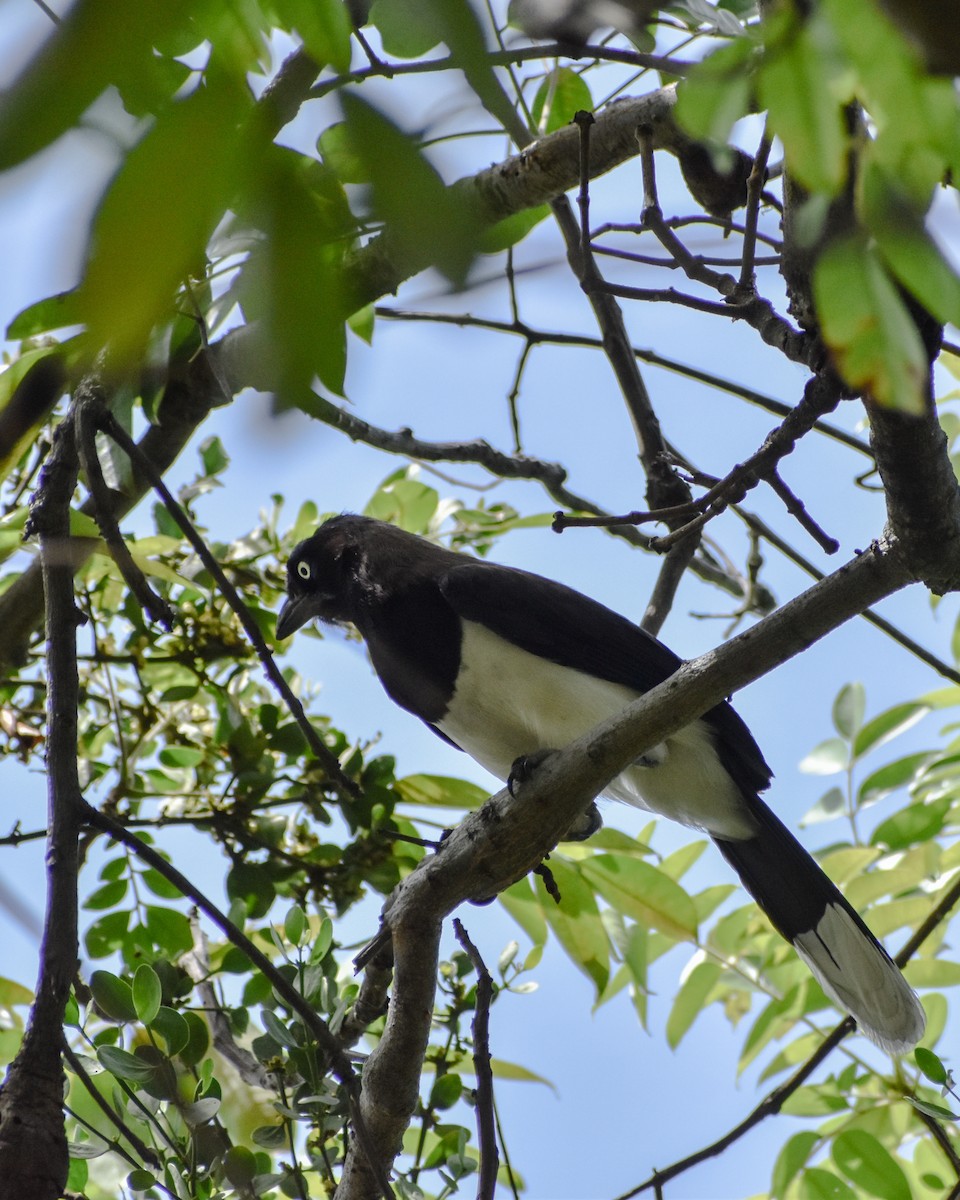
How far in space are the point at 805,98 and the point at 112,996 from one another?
2091 mm

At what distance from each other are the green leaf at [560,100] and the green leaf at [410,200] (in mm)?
3048

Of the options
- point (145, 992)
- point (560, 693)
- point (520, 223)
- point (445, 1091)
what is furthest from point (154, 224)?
point (560, 693)

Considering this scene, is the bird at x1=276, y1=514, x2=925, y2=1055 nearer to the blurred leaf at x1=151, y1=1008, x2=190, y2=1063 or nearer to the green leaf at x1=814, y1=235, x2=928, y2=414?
the blurred leaf at x1=151, y1=1008, x2=190, y2=1063

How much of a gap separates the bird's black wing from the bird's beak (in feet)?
1.68

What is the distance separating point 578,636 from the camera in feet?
13.5

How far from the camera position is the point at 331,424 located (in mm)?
865

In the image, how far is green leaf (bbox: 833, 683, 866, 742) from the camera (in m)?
4.31

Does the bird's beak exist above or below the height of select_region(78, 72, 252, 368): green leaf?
above

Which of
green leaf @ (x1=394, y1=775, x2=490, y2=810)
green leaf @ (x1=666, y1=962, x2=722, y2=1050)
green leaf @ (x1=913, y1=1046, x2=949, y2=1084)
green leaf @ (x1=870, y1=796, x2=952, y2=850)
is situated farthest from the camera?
green leaf @ (x1=666, y1=962, x2=722, y2=1050)

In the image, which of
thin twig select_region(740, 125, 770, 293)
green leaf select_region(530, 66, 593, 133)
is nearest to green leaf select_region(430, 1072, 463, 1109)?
thin twig select_region(740, 125, 770, 293)

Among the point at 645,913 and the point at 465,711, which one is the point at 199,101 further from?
the point at 465,711

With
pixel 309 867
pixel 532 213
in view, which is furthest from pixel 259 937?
pixel 532 213

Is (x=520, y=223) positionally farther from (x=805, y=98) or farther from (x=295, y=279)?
(x=295, y=279)

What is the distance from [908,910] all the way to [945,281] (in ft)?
10.3
